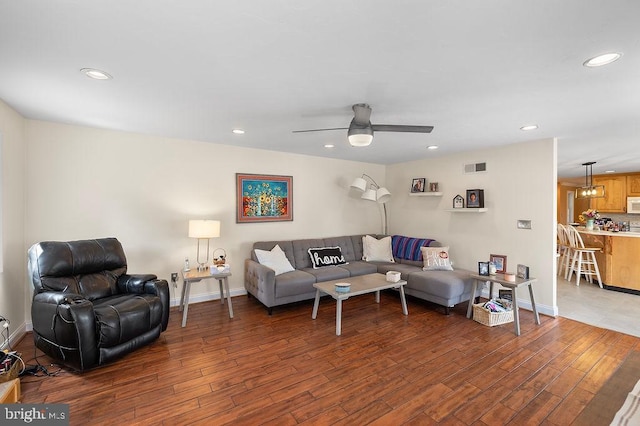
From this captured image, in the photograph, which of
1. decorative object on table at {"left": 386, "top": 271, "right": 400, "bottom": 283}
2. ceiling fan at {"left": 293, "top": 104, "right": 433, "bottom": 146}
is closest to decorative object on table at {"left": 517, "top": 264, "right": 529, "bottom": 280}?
decorative object on table at {"left": 386, "top": 271, "right": 400, "bottom": 283}

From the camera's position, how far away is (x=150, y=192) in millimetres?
3764

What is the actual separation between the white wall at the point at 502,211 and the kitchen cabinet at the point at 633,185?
6.10 metres

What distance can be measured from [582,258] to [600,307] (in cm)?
176

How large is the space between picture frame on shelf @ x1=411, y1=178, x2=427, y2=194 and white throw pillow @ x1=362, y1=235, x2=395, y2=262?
3.38 feet

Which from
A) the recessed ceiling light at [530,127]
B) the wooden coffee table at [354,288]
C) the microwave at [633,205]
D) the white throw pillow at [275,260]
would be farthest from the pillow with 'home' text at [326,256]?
the microwave at [633,205]

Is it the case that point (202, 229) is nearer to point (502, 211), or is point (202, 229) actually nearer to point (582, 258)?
point (502, 211)

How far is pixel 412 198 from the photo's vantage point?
18.1 ft

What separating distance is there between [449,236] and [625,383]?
3.75 metres

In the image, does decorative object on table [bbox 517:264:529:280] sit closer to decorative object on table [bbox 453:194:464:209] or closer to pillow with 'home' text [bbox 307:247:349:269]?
decorative object on table [bbox 453:194:464:209]

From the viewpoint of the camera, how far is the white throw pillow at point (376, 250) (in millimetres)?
5059

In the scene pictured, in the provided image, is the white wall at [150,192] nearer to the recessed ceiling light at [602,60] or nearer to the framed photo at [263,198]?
the framed photo at [263,198]

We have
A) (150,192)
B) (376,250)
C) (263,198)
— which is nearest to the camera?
(150,192)

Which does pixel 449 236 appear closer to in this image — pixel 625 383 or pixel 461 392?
pixel 461 392

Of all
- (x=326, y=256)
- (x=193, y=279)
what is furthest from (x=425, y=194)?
(x=193, y=279)
